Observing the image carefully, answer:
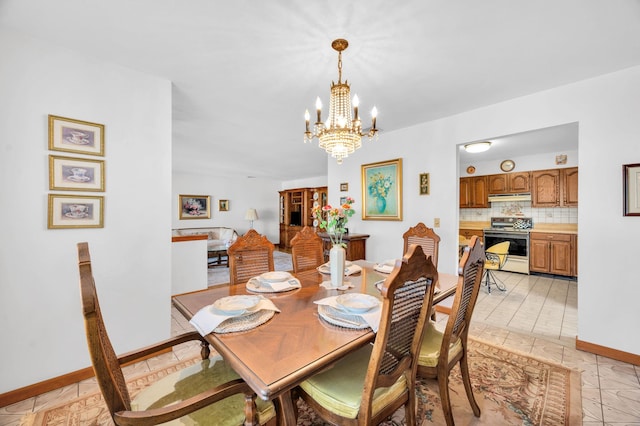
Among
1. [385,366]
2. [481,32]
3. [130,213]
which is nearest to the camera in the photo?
[385,366]

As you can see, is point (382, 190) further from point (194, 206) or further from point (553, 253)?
point (194, 206)

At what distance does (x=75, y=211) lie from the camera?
6.34ft

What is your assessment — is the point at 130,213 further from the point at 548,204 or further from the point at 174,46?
the point at 548,204

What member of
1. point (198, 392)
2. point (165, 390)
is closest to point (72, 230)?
point (165, 390)

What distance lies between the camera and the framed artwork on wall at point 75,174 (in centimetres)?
186

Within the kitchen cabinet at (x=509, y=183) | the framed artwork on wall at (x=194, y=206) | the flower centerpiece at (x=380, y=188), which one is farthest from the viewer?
the framed artwork on wall at (x=194, y=206)

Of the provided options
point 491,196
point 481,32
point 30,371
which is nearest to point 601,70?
point 481,32

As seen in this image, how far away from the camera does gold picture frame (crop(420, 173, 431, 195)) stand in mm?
3387

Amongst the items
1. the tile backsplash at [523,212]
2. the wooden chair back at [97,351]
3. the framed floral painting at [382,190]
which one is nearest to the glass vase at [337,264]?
the wooden chair back at [97,351]

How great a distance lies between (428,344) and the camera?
4.98ft

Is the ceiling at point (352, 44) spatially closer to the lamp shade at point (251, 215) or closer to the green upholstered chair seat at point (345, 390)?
A: the green upholstered chair seat at point (345, 390)

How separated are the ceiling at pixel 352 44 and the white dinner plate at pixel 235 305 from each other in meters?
1.60

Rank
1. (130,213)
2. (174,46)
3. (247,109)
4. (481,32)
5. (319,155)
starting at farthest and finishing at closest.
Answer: (319,155), (247,109), (130,213), (174,46), (481,32)

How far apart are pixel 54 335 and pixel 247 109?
8.27 ft
